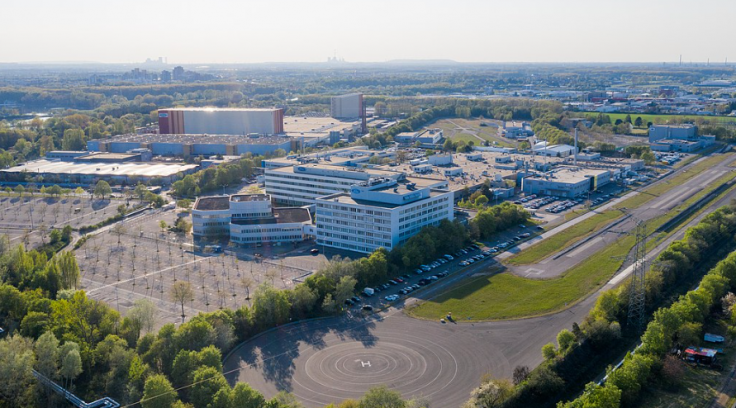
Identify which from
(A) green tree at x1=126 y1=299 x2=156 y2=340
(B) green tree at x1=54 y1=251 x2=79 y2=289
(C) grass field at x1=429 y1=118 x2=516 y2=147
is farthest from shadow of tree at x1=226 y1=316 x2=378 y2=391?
(C) grass field at x1=429 y1=118 x2=516 y2=147

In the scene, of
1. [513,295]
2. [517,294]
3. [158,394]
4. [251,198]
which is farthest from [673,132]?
[158,394]

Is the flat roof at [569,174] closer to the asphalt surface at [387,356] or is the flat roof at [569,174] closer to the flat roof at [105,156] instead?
the asphalt surface at [387,356]

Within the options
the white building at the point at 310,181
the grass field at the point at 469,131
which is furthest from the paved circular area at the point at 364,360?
the grass field at the point at 469,131

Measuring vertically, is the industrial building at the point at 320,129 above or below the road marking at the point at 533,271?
above

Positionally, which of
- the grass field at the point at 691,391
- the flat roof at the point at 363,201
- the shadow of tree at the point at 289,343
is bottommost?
the grass field at the point at 691,391

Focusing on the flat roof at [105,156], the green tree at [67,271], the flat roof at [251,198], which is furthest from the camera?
the flat roof at [105,156]

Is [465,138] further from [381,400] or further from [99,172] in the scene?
[381,400]

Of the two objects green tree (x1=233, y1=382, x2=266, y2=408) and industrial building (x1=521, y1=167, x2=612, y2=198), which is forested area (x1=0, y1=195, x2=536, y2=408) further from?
industrial building (x1=521, y1=167, x2=612, y2=198)
